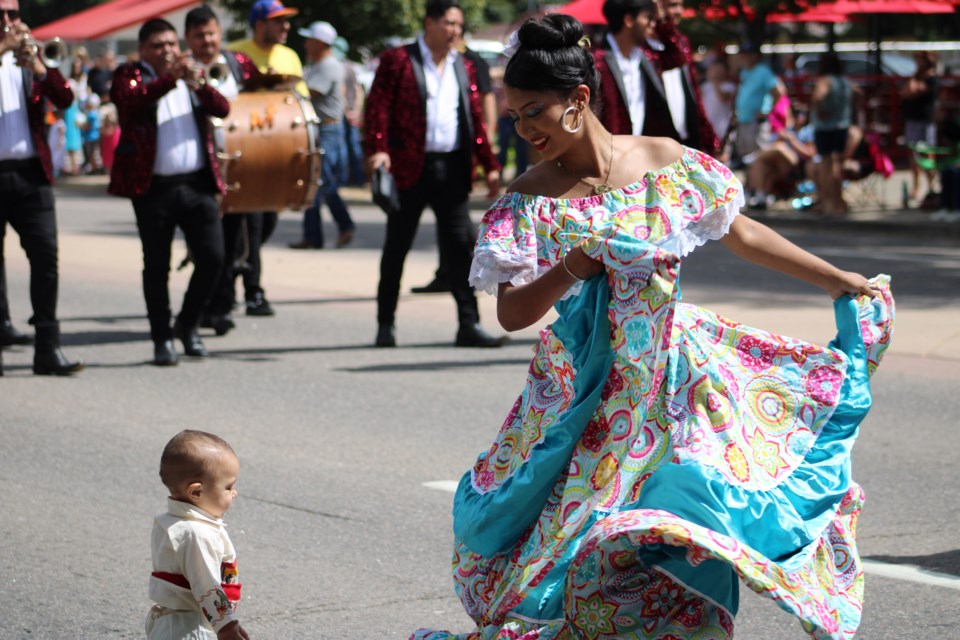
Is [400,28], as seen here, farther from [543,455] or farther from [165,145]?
[543,455]

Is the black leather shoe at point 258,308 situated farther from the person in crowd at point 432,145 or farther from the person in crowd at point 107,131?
the person in crowd at point 107,131

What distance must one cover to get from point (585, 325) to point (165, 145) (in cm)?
546

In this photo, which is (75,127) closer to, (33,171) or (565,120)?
(33,171)

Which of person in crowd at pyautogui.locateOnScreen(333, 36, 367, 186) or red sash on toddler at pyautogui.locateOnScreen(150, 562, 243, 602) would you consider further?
person in crowd at pyautogui.locateOnScreen(333, 36, 367, 186)

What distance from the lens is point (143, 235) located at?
861cm

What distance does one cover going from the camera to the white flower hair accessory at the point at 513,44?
3648 mm

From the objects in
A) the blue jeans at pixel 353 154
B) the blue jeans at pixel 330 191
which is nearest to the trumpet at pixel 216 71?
the blue jeans at pixel 330 191

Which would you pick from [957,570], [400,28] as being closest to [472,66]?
[957,570]

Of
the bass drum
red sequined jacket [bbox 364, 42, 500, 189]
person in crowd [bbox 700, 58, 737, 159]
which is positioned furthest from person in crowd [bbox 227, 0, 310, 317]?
person in crowd [bbox 700, 58, 737, 159]

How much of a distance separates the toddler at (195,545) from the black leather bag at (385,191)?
5573 millimetres

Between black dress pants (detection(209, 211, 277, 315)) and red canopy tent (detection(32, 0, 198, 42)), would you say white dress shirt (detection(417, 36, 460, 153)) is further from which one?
red canopy tent (detection(32, 0, 198, 42))

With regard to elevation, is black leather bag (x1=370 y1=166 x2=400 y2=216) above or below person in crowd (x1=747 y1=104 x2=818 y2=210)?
above

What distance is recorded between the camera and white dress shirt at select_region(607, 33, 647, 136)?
8.37 m

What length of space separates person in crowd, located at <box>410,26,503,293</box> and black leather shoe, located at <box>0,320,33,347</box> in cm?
265
